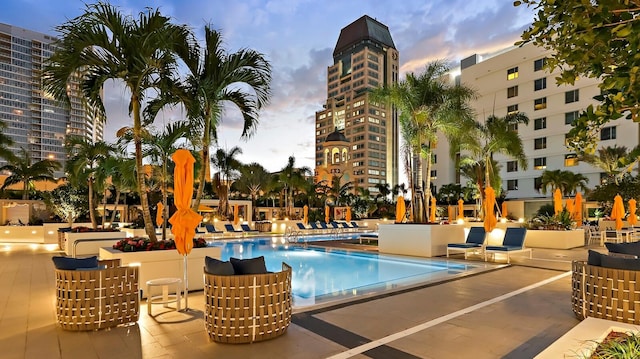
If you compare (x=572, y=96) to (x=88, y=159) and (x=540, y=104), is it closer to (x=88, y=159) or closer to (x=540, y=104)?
(x=540, y=104)

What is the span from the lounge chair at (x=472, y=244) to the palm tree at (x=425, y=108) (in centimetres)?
158

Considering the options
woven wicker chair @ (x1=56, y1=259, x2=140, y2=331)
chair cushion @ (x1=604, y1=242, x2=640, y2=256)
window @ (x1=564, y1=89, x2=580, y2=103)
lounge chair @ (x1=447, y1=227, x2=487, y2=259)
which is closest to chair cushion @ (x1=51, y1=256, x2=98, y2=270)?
woven wicker chair @ (x1=56, y1=259, x2=140, y2=331)

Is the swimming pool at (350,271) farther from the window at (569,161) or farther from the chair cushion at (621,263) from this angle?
the window at (569,161)

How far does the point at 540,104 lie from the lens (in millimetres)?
36875

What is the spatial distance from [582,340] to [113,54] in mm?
7750

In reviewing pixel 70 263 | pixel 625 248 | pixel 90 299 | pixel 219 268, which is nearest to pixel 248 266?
pixel 219 268

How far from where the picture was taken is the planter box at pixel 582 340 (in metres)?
2.72

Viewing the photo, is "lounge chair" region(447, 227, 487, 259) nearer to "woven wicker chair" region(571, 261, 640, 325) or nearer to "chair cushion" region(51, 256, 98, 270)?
"woven wicker chair" region(571, 261, 640, 325)

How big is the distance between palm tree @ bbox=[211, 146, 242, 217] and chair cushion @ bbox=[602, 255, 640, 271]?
23.4m

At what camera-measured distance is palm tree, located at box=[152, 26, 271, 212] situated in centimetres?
742

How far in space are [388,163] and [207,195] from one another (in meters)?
69.6

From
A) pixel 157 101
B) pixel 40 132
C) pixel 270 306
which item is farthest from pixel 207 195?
pixel 40 132

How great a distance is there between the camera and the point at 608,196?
68.8 ft

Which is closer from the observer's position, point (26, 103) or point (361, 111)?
point (26, 103)
